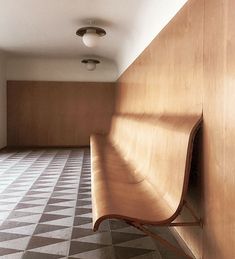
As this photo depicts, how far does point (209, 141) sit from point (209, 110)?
21cm

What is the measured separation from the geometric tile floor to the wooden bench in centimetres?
46

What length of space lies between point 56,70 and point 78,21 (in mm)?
4682

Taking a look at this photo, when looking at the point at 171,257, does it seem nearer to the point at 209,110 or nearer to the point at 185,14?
the point at 209,110

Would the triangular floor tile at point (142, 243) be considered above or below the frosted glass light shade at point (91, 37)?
below

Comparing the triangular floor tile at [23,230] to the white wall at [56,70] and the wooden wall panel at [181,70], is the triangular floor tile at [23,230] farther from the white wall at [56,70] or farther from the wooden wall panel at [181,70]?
the white wall at [56,70]

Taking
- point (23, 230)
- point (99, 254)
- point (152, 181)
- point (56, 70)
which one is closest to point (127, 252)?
point (99, 254)

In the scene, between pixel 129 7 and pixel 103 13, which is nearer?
pixel 129 7

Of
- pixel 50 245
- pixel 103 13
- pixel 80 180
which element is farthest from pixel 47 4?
pixel 50 245

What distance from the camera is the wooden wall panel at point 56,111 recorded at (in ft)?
33.7

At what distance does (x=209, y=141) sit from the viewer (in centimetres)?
217

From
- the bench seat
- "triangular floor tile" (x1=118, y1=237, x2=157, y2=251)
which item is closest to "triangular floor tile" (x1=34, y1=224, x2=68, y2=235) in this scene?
the bench seat

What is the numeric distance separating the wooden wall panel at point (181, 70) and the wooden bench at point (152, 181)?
163mm

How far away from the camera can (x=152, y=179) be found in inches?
115

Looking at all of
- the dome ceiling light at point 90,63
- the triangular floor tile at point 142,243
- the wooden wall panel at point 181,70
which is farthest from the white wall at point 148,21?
the dome ceiling light at point 90,63
